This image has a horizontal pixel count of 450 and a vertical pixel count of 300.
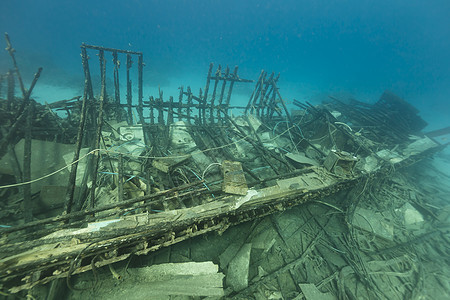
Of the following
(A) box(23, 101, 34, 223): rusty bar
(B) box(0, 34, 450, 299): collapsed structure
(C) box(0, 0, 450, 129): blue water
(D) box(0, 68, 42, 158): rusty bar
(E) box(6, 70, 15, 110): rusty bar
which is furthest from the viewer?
(C) box(0, 0, 450, 129): blue water

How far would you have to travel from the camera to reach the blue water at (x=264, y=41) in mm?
41688

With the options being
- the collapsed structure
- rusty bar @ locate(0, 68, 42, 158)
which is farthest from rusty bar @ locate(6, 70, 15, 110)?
rusty bar @ locate(0, 68, 42, 158)

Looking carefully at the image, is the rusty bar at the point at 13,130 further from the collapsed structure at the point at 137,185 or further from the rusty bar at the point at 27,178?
the rusty bar at the point at 27,178

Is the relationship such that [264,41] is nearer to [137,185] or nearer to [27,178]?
[137,185]

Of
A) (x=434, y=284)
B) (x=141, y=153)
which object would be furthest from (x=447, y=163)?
(x=141, y=153)

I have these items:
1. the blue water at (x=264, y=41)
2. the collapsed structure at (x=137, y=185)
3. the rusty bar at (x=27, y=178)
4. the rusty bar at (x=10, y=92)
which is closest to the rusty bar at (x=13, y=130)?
the collapsed structure at (x=137, y=185)

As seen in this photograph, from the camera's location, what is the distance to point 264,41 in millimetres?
151375

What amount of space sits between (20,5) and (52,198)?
336 feet

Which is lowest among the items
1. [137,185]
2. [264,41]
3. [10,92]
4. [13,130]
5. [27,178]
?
[27,178]

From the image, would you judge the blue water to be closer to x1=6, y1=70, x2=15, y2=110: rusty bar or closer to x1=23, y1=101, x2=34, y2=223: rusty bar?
x1=6, y1=70, x2=15, y2=110: rusty bar

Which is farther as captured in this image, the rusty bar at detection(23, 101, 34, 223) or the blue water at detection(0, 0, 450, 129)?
the blue water at detection(0, 0, 450, 129)

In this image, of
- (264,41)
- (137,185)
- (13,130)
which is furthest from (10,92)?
(264,41)

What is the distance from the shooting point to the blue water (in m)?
41.7

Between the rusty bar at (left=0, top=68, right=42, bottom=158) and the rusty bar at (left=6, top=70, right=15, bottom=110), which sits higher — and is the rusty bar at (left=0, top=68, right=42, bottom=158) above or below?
below
